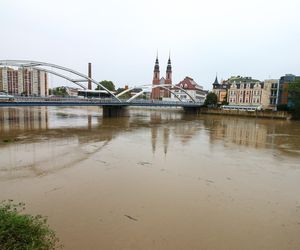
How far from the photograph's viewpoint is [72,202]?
6.70 m

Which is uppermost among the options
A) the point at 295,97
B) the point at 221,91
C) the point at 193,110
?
the point at 221,91

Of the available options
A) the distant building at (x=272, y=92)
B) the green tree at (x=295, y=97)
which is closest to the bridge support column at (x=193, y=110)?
the distant building at (x=272, y=92)

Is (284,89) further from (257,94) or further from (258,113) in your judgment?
(258,113)

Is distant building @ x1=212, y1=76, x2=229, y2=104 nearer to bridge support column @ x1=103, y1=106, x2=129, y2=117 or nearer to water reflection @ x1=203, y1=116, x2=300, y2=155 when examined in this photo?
bridge support column @ x1=103, y1=106, x2=129, y2=117

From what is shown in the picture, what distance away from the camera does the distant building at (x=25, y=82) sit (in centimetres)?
6888

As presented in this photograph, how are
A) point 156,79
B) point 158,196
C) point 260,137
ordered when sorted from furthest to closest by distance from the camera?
point 156,79
point 260,137
point 158,196

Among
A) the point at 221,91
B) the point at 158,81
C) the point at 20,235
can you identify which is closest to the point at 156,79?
the point at 158,81

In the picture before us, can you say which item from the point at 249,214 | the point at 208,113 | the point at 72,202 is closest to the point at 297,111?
the point at 208,113

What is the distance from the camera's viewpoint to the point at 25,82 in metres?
69.8

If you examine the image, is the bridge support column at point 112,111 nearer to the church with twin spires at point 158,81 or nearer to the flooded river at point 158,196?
the flooded river at point 158,196

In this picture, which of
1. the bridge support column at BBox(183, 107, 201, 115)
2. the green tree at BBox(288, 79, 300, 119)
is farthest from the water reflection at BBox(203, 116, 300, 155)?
the bridge support column at BBox(183, 107, 201, 115)

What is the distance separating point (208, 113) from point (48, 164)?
149 ft

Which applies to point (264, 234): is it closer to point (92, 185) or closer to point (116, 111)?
point (92, 185)

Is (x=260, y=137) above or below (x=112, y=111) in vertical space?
below
